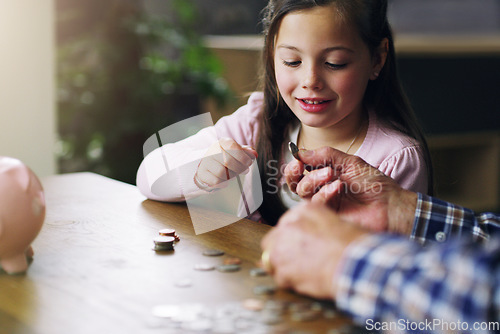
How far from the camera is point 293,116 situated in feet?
5.28

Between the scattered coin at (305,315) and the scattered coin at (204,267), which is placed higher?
the scattered coin at (305,315)

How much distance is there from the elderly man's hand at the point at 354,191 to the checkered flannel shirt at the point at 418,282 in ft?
1.07

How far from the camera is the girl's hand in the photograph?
47.0 inches

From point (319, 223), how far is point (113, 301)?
0.87 feet

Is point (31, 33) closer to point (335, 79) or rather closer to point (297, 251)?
point (335, 79)

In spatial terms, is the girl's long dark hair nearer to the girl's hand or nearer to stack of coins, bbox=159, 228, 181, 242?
the girl's hand

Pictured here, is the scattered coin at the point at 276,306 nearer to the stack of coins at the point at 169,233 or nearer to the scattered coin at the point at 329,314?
the scattered coin at the point at 329,314

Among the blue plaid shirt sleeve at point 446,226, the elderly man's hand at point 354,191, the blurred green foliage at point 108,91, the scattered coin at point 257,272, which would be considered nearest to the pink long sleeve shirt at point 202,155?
the elderly man's hand at point 354,191

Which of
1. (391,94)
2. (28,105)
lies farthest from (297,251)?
(28,105)

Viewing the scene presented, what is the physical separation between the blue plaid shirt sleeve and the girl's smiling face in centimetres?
44

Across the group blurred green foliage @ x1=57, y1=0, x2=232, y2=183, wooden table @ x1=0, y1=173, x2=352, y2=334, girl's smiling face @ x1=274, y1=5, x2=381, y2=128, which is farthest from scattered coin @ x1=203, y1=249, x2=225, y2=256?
blurred green foliage @ x1=57, y1=0, x2=232, y2=183

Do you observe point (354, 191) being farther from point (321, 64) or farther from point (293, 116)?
point (293, 116)

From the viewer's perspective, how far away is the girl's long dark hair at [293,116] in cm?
135

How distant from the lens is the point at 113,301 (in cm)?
71
